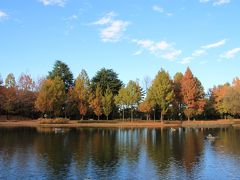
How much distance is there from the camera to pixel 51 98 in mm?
88500

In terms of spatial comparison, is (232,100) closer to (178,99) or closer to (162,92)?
(178,99)

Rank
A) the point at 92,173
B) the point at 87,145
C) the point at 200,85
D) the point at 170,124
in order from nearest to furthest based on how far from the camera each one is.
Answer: the point at 92,173 < the point at 87,145 < the point at 170,124 < the point at 200,85

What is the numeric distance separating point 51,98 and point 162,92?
94.0 ft

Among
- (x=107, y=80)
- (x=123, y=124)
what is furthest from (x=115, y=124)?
(x=107, y=80)

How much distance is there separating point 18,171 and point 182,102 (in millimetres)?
77674

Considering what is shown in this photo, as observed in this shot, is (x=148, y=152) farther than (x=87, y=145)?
No

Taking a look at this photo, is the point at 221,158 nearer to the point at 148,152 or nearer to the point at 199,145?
the point at 148,152

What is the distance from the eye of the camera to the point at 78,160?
108ft

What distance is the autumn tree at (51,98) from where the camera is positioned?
87625 mm

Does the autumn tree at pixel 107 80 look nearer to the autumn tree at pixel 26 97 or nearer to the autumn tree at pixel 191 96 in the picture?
the autumn tree at pixel 26 97

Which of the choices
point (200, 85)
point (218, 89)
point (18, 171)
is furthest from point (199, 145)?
point (218, 89)

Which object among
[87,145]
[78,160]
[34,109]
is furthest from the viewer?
[34,109]

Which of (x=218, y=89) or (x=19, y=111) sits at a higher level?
(x=218, y=89)

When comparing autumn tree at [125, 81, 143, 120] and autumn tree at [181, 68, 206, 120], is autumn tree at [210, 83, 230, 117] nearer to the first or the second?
autumn tree at [181, 68, 206, 120]
